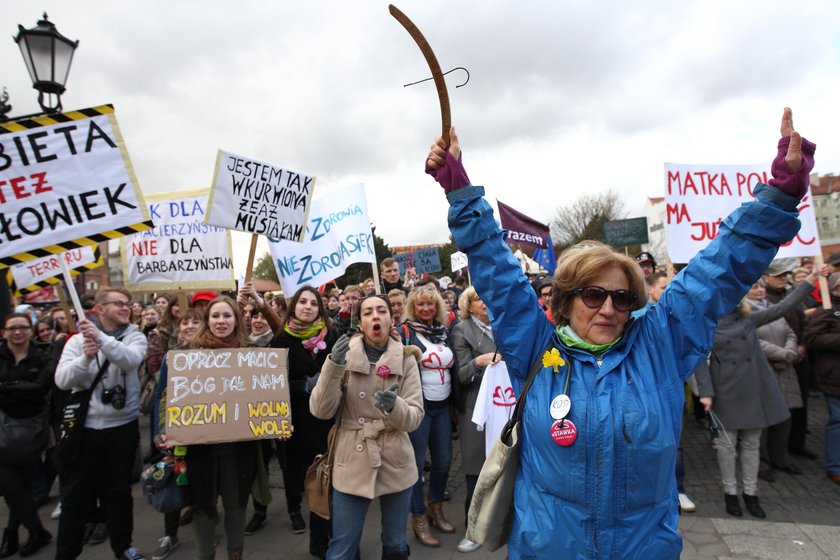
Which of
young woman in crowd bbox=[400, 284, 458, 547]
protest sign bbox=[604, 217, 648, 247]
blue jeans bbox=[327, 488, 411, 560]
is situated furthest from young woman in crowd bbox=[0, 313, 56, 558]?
protest sign bbox=[604, 217, 648, 247]

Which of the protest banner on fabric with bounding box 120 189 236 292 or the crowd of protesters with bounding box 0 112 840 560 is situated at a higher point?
the protest banner on fabric with bounding box 120 189 236 292

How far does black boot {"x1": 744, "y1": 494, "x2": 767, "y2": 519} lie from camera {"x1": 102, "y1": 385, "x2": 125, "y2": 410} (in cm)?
519

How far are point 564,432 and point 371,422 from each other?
1853 millimetres

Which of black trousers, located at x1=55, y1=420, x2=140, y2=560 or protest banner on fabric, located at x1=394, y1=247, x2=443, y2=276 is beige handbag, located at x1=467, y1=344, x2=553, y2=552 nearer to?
black trousers, located at x1=55, y1=420, x2=140, y2=560

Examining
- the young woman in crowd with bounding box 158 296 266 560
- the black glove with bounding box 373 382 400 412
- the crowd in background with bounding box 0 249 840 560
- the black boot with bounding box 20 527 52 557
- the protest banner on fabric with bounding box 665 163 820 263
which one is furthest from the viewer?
the protest banner on fabric with bounding box 665 163 820 263

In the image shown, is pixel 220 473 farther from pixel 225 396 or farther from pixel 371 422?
pixel 371 422

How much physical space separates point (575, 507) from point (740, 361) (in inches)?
150

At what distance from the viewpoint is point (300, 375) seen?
169 inches

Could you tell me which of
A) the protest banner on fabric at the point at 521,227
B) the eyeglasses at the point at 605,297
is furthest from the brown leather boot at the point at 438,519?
the protest banner on fabric at the point at 521,227

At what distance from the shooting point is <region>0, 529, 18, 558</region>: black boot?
427 centimetres

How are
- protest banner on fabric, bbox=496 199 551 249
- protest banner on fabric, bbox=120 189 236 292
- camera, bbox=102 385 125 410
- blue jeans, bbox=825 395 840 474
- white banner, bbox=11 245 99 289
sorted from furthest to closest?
protest banner on fabric, bbox=496 199 551 249, protest banner on fabric, bbox=120 189 236 292, white banner, bbox=11 245 99 289, blue jeans, bbox=825 395 840 474, camera, bbox=102 385 125 410

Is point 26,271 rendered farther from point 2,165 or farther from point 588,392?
point 588,392

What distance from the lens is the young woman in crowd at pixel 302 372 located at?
430 centimetres

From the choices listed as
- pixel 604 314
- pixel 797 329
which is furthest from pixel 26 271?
pixel 797 329
